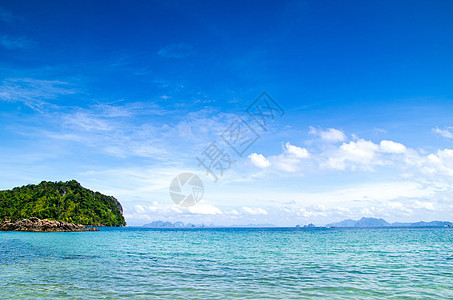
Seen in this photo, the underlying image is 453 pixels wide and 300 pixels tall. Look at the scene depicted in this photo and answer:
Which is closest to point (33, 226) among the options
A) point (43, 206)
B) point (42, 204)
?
point (43, 206)

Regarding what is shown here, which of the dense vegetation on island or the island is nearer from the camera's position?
the island

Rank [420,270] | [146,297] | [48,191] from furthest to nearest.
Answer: [48,191], [420,270], [146,297]

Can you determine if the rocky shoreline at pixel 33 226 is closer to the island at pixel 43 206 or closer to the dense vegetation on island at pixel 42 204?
the island at pixel 43 206

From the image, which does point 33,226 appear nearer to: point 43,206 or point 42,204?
point 43,206

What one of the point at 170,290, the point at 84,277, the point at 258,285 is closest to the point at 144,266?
the point at 84,277

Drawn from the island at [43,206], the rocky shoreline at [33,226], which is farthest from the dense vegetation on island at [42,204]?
the rocky shoreline at [33,226]

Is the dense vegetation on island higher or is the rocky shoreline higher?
the dense vegetation on island

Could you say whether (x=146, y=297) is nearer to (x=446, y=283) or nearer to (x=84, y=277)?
(x=84, y=277)

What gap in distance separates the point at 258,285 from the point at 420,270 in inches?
554

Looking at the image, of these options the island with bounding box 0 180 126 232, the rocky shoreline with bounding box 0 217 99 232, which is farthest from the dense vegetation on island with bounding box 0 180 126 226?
the rocky shoreline with bounding box 0 217 99 232

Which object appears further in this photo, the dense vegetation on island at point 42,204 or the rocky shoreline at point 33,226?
the dense vegetation on island at point 42,204

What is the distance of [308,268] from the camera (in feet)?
77.9

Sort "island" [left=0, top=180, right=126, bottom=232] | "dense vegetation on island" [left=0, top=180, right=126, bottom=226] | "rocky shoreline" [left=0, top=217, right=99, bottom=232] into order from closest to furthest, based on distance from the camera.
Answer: "rocky shoreline" [left=0, top=217, right=99, bottom=232] → "island" [left=0, top=180, right=126, bottom=232] → "dense vegetation on island" [left=0, top=180, right=126, bottom=226]

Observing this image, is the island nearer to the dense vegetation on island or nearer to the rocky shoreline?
the dense vegetation on island
